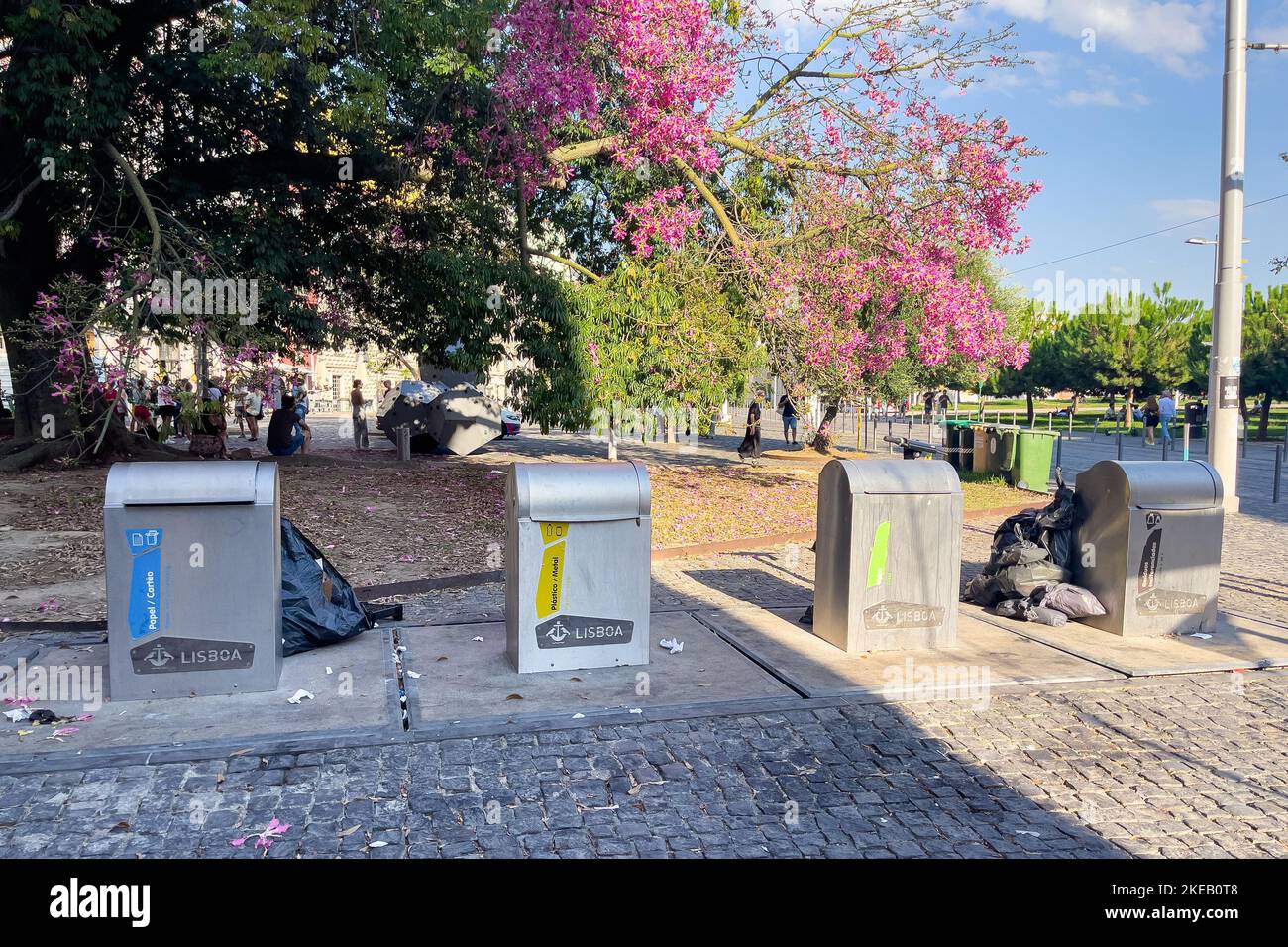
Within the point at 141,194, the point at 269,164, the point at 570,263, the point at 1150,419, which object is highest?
the point at 269,164

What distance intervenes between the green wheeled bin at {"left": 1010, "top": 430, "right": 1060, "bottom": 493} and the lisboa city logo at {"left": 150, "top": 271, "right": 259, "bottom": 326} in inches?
498

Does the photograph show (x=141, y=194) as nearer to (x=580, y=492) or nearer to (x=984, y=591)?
(x=580, y=492)

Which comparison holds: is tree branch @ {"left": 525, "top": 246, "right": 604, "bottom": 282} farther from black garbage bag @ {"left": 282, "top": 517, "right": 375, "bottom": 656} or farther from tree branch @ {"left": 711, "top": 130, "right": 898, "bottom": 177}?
black garbage bag @ {"left": 282, "top": 517, "right": 375, "bottom": 656}

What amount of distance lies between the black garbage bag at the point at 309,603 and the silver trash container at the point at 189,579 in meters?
0.76

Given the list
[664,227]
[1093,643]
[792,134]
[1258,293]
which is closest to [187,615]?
[1093,643]

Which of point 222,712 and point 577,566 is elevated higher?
point 577,566

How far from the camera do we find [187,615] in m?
5.23

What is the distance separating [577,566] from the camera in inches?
231

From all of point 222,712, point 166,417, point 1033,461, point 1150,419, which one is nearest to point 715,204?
point 1033,461

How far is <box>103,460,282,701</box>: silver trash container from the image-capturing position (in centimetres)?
511

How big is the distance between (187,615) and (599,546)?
2280 mm

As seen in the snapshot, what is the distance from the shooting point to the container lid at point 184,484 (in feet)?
16.7

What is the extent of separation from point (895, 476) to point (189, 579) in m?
4.22
